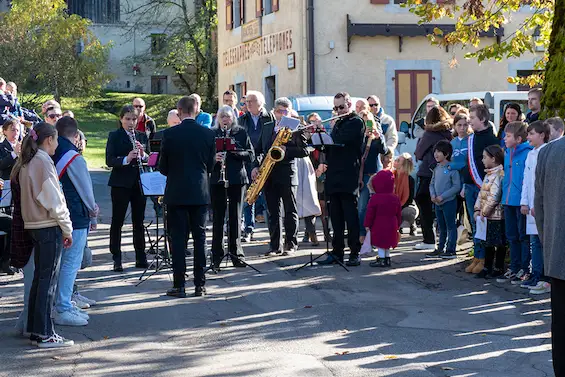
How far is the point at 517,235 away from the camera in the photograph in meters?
11.6

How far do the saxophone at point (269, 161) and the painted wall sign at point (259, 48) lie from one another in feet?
51.7

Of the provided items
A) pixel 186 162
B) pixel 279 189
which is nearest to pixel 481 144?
pixel 279 189

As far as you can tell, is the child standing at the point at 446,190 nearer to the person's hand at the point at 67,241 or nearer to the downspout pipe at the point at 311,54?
the person's hand at the point at 67,241

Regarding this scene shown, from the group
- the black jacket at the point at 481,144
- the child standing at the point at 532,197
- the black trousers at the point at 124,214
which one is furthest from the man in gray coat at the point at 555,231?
the black trousers at the point at 124,214

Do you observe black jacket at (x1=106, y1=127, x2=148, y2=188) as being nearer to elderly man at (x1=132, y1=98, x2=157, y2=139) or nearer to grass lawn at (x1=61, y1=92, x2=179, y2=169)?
elderly man at (x1=132, y1=98, x2=157, y2=139)

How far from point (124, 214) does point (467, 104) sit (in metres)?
9.10

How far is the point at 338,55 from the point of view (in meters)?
28.1

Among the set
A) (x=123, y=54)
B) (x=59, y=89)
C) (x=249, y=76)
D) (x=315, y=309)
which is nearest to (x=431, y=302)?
(x=315, y=309)

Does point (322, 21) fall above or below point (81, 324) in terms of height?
above

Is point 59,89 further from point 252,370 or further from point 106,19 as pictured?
point 252,370

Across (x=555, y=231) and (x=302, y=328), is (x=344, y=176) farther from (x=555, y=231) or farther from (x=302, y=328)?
(x=555, y=231)

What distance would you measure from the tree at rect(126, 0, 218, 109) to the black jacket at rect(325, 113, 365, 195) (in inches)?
1354

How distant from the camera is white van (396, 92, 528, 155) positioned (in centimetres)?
1936

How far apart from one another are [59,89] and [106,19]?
2121 centimetres
